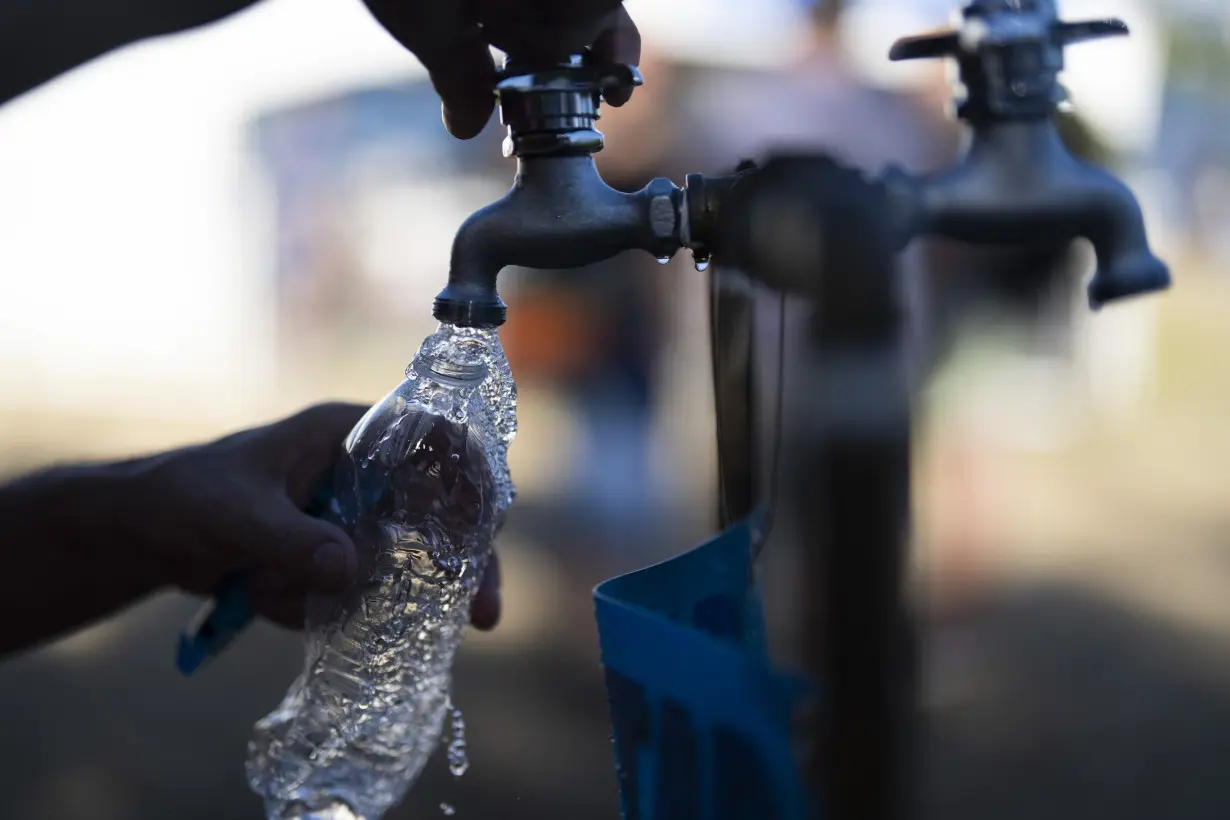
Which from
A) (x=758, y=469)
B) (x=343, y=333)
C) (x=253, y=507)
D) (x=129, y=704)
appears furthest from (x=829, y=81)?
(x=343, y=333)

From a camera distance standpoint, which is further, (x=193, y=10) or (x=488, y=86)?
(x=193, y=10)

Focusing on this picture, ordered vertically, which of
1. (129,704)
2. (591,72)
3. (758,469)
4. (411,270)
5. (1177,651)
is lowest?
(1177,651)

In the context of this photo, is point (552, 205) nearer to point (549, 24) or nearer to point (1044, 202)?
point (549, 24)

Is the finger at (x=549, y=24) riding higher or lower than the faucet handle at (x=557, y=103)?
higher

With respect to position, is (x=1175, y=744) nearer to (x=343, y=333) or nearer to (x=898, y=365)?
(x=898, y=365)

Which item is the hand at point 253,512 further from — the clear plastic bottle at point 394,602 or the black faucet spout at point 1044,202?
the black faucet spout at point 1044,202

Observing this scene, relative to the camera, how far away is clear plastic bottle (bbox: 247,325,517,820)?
80 centimetres

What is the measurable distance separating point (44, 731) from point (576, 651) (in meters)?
1.25

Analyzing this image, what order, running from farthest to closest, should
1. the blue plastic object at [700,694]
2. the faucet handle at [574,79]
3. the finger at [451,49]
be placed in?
the finger at [451,49] → the faucet handle at [574,79] → the blue plastic object at [700,694]

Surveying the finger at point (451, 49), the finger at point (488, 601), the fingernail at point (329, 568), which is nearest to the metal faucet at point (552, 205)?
the finger at point (451, 49)

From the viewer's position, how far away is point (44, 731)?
8.75 ft

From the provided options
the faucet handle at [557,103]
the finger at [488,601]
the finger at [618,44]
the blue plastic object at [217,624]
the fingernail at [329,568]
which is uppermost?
the finger at [618,44]

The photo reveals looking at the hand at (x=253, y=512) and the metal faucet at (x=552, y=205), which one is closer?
the metal faucet at (x=552, y=205)

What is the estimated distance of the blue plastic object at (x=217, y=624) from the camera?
0.77 metres
